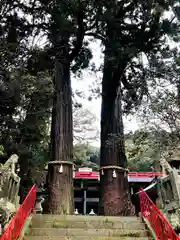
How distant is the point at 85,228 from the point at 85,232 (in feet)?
0.77

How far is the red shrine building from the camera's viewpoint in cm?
1427

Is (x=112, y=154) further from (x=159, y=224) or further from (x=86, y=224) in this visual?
(x=159, y=224)

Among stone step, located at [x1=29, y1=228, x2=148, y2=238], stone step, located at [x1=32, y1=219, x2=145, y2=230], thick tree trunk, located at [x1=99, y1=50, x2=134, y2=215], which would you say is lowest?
stone step, located at [x1=29, y1=228, x2=148, y2=238]

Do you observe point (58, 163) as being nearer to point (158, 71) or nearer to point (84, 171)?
point (158, 71)

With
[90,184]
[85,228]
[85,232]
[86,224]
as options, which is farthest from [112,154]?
[90,184]

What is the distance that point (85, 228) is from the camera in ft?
16.6

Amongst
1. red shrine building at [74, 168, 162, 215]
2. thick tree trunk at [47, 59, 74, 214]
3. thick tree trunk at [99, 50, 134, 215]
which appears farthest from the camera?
red shrine building at [74, 168, 162, 215]

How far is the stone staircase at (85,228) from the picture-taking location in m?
4.64

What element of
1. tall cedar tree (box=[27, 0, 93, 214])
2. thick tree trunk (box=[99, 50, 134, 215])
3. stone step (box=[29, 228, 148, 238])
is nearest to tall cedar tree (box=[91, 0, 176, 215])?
thick tree trunk (box=[99, 50, 134, 215])

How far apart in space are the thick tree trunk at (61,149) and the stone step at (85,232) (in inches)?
79.3

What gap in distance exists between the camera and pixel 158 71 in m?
7.16

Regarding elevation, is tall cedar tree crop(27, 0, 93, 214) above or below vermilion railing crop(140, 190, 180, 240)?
above

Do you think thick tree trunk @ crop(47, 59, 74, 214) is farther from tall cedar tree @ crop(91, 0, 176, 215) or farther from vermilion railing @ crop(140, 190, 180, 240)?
vermilion railing @ crop(140, 190, 180, 240)

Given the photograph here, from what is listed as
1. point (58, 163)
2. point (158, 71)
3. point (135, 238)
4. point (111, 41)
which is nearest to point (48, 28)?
point (111, 41)
